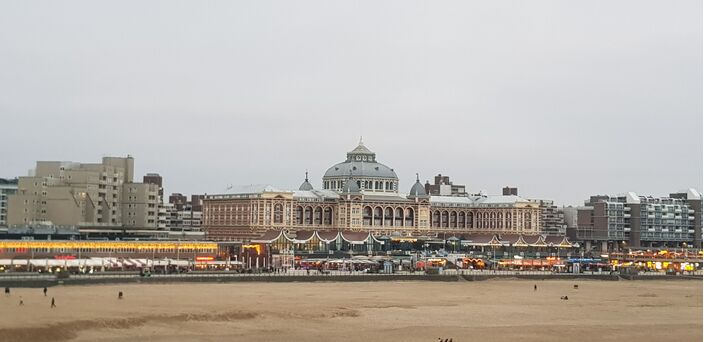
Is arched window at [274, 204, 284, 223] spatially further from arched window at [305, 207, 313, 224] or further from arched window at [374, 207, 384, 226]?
arched window at [374, 207, 384, 226]

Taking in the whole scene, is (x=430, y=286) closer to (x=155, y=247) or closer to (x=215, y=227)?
(x=155, y=247)

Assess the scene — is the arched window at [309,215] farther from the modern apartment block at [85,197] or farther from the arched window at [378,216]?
the modern apartment block at [85,197]

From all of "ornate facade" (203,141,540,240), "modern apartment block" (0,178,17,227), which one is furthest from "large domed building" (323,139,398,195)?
"modern apartment block" (0,178,17,227)

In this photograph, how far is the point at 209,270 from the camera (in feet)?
376

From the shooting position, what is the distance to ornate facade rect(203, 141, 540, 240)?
164m

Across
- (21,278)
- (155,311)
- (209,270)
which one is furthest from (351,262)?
(155,311)

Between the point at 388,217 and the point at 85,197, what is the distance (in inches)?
2022

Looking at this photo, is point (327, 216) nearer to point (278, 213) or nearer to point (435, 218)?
point (278, 213)

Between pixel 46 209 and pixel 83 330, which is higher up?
pixel 46 209

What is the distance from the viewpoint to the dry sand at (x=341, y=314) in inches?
2366

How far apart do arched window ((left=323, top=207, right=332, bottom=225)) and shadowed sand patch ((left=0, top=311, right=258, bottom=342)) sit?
103m

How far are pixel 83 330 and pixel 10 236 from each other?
72.1m

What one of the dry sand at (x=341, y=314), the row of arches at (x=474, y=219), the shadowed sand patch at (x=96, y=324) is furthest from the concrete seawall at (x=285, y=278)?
Answer: the row of arches at (x=474, y=219)

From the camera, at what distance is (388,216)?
579ft
